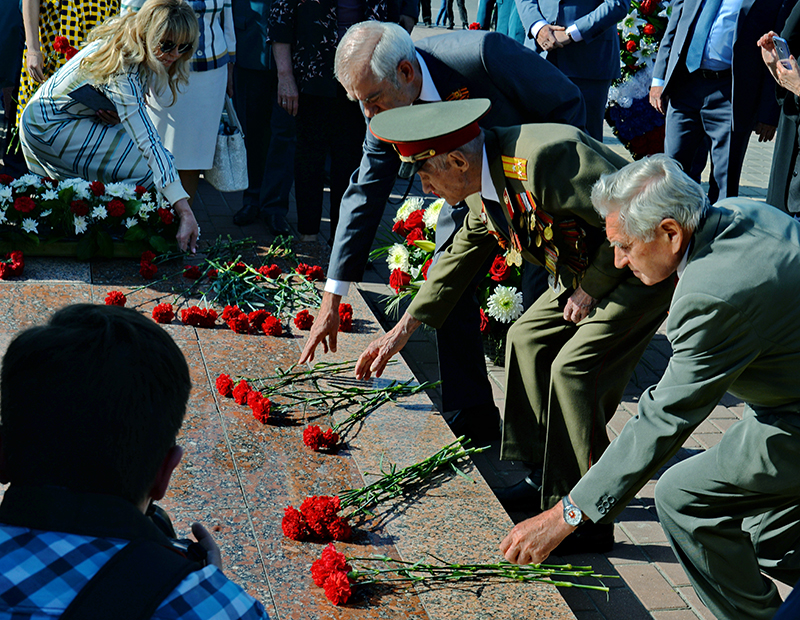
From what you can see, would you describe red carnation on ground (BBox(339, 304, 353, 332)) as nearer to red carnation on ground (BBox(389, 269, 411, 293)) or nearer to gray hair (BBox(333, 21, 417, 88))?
red carnation on ground (BBox(389, 269, 411, 293))

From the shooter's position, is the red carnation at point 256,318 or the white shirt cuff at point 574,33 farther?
the white shirt cuff at point 574,33

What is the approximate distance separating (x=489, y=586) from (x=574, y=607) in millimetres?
474

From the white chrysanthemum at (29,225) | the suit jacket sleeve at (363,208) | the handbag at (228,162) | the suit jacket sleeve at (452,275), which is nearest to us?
the suit jacket sleeve at (452,275)

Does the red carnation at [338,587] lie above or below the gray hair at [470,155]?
below

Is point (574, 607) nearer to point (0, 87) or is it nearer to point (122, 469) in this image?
point (122, 469)

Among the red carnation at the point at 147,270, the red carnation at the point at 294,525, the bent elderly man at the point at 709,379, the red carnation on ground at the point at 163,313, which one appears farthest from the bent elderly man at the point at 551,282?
the red carnation at the point at 147,270

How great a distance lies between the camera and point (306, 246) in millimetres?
5582

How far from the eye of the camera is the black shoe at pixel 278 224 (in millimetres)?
5818

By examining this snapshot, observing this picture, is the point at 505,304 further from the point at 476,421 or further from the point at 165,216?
the point at 165,216

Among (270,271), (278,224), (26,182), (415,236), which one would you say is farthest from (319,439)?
(278,224)

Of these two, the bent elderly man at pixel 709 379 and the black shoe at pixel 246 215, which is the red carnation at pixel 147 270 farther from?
the bent elderly man at pixel 709 379

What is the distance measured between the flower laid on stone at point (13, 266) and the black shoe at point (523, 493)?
2705 millimetres

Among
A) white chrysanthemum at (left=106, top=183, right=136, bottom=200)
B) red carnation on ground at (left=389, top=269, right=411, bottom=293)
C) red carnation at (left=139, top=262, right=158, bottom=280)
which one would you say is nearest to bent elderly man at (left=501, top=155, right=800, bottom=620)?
red carnation on ground at (left=389, top=269, right=411, bottom=293)

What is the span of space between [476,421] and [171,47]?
8.46ft
